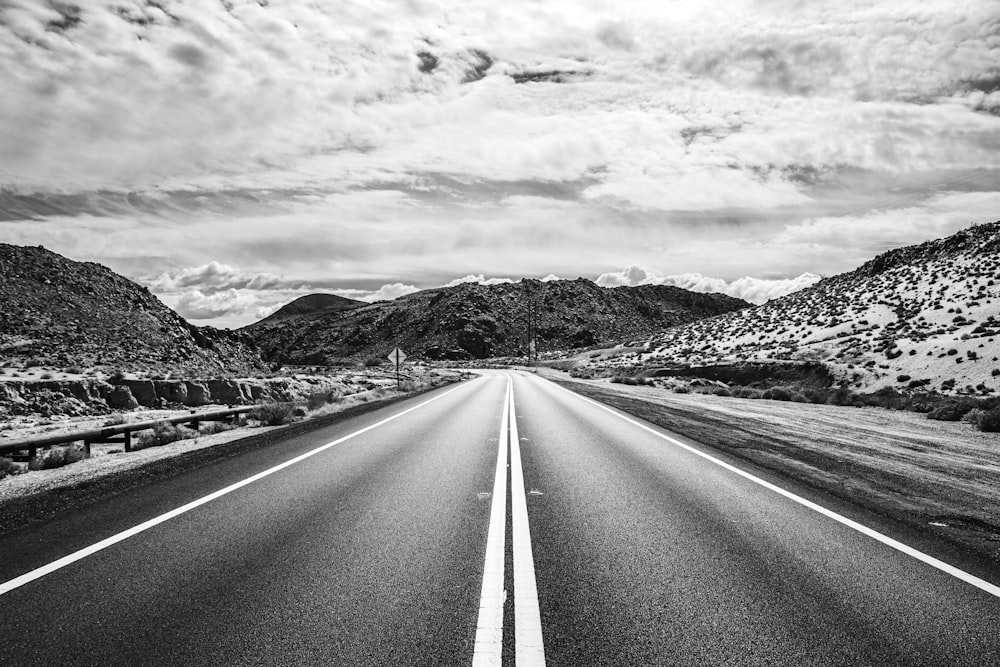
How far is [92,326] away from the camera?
46.1m

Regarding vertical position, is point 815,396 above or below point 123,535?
below

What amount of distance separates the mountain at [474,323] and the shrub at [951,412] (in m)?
126

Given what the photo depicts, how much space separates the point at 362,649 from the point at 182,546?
9.16ft

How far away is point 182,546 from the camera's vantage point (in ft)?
17.2

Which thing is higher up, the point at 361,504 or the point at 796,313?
the point at 796,313

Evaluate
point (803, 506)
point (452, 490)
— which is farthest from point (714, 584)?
point (452, 490)

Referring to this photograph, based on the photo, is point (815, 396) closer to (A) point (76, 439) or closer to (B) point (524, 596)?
(B) point (524, 596)

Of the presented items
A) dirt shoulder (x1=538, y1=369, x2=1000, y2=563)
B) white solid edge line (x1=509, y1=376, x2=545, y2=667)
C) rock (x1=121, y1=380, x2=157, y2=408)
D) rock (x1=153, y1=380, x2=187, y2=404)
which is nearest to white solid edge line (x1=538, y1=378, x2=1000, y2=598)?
dirt shoulder (x1=538, y1=369, x2=1000, y2=563)

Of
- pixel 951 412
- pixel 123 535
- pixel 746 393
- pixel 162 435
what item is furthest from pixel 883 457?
pixel 746 393

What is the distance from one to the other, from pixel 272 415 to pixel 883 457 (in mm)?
15694

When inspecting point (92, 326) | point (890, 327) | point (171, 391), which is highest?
point (890, 327)

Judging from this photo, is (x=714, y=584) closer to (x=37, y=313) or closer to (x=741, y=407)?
(x=741, y=407)

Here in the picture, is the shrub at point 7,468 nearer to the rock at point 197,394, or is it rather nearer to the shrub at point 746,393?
the rock at point 197,394

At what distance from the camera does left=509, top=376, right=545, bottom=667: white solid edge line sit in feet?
10.8
